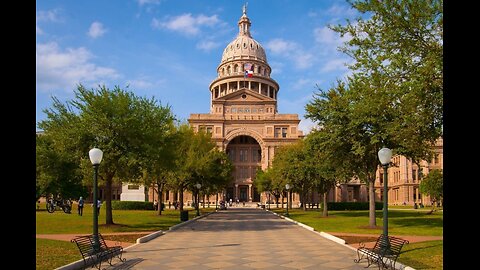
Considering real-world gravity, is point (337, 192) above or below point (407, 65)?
below

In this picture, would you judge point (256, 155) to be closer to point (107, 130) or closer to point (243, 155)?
point (243, 155)

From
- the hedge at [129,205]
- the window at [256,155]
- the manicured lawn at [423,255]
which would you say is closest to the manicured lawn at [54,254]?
the manicured lawn at [423,255]

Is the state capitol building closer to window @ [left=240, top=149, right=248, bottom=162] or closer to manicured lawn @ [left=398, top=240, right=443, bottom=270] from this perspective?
window @ [left=240, top=149, right=248, bottom=162]

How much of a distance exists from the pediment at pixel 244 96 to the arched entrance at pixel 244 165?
10.3 meters

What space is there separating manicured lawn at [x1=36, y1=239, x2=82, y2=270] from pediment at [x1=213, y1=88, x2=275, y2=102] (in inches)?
3841

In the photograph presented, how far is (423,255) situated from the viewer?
1580cm

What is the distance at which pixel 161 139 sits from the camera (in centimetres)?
3011

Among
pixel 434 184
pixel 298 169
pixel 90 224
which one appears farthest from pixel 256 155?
pixel 90 224

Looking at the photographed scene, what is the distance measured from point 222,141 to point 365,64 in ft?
318

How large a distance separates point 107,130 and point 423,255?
61.9 ft

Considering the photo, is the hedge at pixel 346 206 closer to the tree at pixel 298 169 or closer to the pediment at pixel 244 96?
the tree at pixel 298 169

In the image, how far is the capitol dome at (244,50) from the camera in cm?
14250
